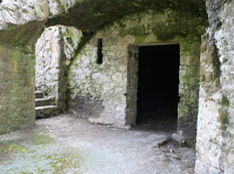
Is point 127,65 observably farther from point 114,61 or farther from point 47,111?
point 47,111

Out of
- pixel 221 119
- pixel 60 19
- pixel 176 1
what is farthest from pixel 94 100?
pixel 221 119

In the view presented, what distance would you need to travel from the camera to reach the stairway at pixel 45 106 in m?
6.05

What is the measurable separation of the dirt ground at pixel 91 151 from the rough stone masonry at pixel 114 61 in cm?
50

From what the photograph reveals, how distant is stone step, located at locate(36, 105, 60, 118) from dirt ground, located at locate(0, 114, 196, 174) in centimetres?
52

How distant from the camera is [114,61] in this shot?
18.4 ft

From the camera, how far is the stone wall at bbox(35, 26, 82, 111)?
6.43 m

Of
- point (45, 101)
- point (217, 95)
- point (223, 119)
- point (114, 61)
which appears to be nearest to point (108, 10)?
point (114, 61)

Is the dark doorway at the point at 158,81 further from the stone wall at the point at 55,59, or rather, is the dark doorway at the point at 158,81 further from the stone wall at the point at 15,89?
the stone wall at the point at 15,89

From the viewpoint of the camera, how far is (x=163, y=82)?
9.48 m

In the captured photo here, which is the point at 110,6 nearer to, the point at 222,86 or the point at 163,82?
the point at 222,86

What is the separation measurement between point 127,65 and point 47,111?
8.13 ft

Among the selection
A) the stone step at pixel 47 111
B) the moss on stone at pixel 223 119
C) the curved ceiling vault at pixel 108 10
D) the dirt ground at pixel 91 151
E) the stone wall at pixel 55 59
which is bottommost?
the dirt ground at pixel 91 151

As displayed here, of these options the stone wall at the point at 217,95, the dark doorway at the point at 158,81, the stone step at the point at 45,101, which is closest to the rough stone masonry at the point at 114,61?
the stone wall at the point at 217,95

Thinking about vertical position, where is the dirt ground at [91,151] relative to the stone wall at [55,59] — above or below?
below
